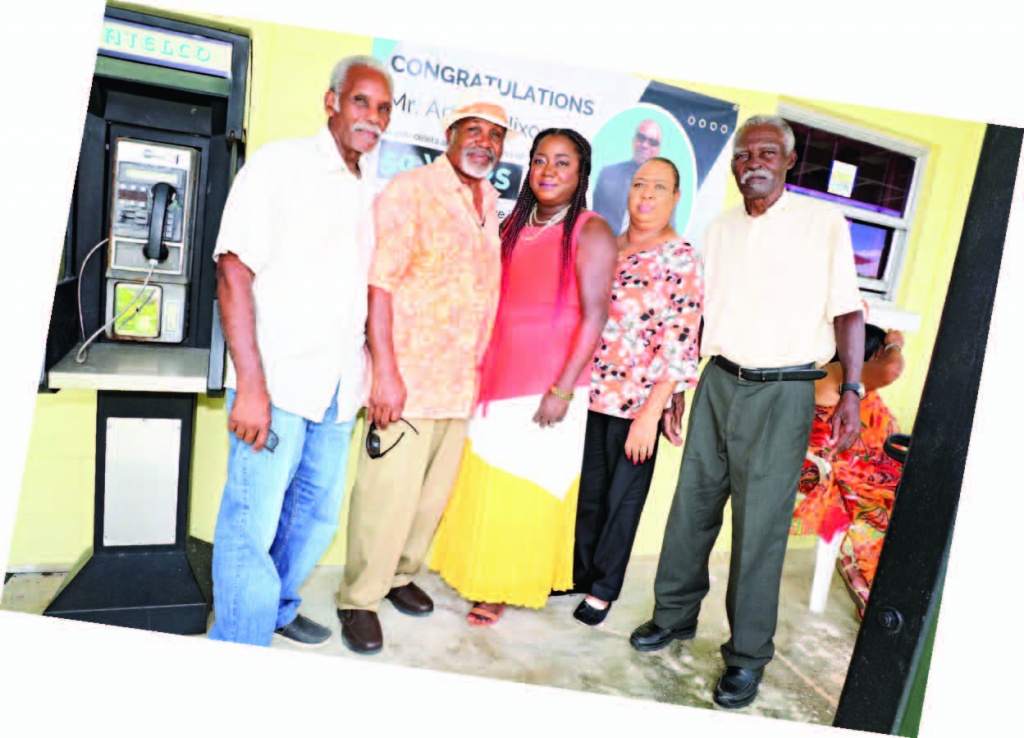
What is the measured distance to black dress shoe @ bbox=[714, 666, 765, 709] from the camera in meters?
2.37

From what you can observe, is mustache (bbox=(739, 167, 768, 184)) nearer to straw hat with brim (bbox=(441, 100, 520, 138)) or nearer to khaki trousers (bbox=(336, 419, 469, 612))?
straw hat with brim (bbox=(441, 100, 520, 138))

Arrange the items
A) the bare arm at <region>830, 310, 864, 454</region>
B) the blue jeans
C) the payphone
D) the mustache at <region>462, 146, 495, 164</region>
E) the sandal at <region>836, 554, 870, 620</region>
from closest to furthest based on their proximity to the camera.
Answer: the payphone
the blue jeans
the mustache at <region>462, 146, 495, 164</region>
the bare arm at <region>830, 310, 864, 454</region>
the sandal at <region>836, 554, 870, 620</region>

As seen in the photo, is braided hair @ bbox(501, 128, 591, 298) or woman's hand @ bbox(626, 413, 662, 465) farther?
woman's hand @ bbox(626, 413, 662, 465)

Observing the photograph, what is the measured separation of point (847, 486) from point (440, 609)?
1.48 m

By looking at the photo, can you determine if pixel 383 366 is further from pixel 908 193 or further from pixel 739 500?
pixel 908 193

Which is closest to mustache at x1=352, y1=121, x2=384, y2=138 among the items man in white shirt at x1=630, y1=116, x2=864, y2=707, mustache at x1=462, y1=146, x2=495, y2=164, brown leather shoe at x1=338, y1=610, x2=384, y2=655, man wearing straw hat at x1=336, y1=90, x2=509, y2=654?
man wearing straw hat at x1=336, y1=90, x2=509, y2=654

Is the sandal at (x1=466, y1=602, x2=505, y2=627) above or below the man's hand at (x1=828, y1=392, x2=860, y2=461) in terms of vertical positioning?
below

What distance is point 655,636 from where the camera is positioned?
8.05ft

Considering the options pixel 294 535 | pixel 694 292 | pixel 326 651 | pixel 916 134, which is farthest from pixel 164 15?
pixel 916 134

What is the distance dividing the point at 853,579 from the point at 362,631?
1.74 m

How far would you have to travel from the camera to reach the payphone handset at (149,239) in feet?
7.03

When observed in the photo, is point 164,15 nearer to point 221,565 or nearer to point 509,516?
point 221,565

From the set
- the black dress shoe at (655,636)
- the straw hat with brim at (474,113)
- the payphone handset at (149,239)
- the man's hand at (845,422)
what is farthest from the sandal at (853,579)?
the payphone handset at (149,239)

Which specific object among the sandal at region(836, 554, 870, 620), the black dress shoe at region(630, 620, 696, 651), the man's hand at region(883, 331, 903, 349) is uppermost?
the man's hand at region(883, 331, 903, 349)
